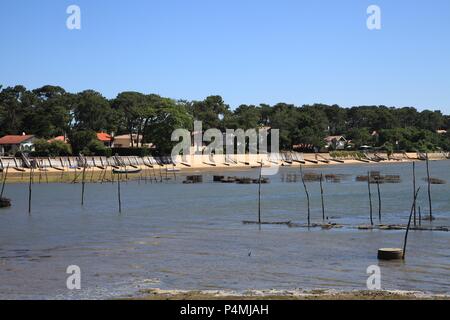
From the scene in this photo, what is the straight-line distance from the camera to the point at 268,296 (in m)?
16.6

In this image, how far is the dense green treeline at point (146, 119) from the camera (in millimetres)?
103000

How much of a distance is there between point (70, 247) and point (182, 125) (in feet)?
242

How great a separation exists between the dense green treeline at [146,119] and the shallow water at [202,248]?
49133mm

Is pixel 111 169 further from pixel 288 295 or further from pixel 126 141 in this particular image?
pixel 288 295

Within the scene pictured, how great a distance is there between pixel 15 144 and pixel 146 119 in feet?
70.8

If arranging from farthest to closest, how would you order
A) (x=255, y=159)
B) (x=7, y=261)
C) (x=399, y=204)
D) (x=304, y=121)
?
(x=304, y=121) → (x=255, y=159) → (x=399, y=204) → (x=7, y=261)

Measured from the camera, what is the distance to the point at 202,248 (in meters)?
28.3

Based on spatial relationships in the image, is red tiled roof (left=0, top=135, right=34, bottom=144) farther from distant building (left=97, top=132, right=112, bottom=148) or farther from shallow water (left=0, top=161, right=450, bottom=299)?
shallow water (left=0, top=161, right=450, bottom=299)

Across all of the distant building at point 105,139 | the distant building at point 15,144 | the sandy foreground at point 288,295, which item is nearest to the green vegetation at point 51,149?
the distant building at point 15,144

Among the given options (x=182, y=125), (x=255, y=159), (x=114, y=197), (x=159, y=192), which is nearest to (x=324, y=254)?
(x=114, y=197)

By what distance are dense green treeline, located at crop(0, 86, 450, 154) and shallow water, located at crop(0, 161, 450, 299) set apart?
4913cm

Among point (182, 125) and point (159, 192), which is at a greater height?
point (182, 125)

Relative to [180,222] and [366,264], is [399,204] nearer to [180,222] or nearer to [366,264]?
[180,222]

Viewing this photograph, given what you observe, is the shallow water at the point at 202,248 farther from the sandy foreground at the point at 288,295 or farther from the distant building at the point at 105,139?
the distant building at the point at 105,139
